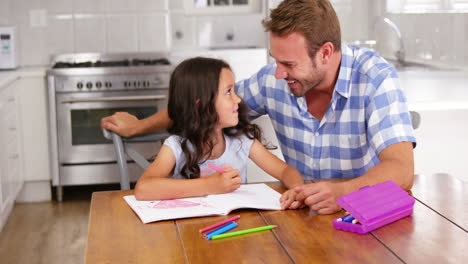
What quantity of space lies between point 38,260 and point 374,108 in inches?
82.6

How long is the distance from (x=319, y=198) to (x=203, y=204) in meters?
0.29

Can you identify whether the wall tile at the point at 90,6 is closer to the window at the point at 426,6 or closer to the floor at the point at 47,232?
the floor at the point at 47,232

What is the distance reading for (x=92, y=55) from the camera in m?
4.82

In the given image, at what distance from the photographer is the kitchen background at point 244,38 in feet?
10.6

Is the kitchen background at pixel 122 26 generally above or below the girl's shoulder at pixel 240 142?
above

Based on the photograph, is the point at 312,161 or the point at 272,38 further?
the point at 312,161

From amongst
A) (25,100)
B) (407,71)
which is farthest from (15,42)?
(407,71)

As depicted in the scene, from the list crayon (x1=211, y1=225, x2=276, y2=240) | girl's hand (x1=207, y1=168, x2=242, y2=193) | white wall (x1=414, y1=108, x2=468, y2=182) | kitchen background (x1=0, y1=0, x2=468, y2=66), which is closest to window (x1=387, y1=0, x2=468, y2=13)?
white wall (x1=414, y1=108, x2=468, y2=182)

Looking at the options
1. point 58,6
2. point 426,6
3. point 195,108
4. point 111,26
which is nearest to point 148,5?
point 111,26

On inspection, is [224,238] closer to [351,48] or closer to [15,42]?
[351,48]

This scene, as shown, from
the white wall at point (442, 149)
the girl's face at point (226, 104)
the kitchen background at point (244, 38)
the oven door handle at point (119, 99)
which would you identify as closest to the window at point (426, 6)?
the kitchen background at point (244, 38)

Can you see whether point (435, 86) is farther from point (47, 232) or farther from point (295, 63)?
point (47, 232)

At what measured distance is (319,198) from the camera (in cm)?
162

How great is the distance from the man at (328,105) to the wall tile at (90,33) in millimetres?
2786
